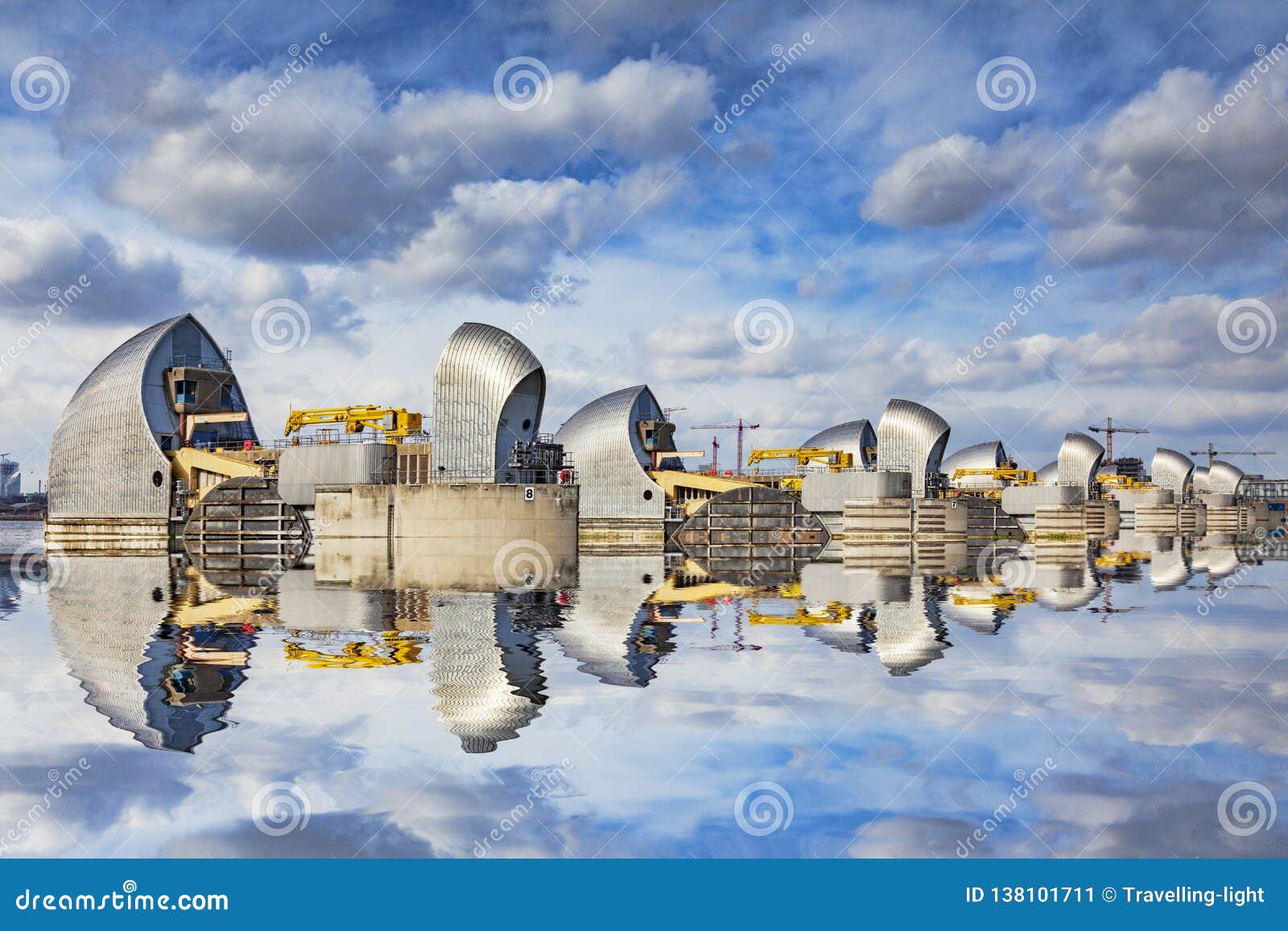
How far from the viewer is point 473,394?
5453 centimetres

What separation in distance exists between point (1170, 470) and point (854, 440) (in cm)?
7609

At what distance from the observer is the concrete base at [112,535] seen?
69.8 meters

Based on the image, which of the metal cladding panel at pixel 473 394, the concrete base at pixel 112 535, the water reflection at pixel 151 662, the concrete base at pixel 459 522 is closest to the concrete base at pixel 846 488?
the metal cladding panel at pixel 473 394

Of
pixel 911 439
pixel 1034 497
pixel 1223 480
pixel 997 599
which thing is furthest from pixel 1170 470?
pixel 997 599

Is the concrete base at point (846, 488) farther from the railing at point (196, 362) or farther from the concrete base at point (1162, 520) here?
the concrete base at point (1162, 520)

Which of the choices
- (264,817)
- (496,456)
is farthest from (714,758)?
(496,456)

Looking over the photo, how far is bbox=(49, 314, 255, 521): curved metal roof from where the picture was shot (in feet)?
233
